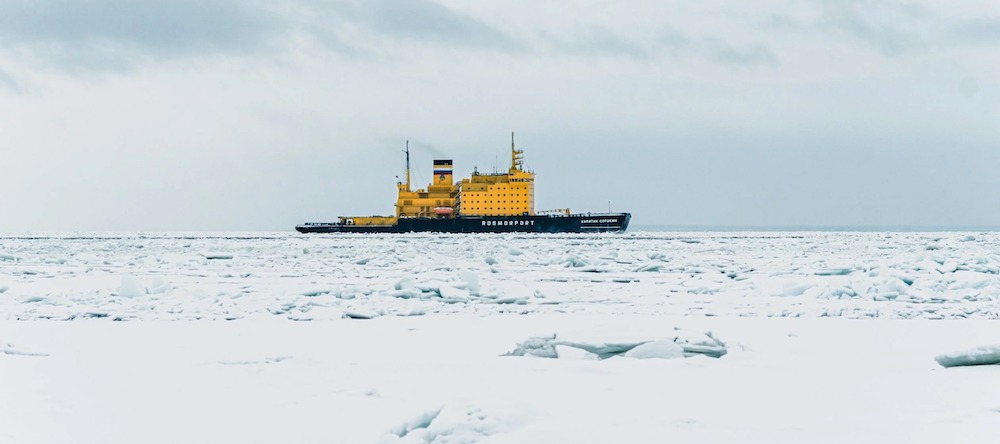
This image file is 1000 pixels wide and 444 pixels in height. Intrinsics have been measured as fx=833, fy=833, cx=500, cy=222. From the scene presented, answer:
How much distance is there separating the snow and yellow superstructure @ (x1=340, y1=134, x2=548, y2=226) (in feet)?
183

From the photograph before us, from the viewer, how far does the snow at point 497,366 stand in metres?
3.20

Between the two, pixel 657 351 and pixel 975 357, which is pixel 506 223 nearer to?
pixel 657 351

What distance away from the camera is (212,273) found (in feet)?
44.1

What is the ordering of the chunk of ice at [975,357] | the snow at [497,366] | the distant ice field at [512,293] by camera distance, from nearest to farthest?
the snow at [497,366]
the chunk of ice at [975,357]
the distant ice field at [512,293]

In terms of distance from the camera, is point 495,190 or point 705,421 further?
point 495,190

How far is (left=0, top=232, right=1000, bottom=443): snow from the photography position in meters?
3.20

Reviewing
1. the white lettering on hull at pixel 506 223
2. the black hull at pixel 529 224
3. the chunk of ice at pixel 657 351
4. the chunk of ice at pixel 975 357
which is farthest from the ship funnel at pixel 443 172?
the chunk of ice at pixel 975 357

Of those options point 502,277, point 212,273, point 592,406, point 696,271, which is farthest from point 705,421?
point 212,273

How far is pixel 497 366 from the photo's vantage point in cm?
450

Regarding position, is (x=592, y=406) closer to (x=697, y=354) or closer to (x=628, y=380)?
(x=628, y=380)

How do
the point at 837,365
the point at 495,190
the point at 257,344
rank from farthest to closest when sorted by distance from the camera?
the point at 495,190
the point at 257,344
the point at 837,365

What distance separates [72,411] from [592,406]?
85.8 inches

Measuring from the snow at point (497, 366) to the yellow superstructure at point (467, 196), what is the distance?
183 feet

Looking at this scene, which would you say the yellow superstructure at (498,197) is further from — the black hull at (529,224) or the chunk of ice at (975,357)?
the chunk of ice at (975,357)
